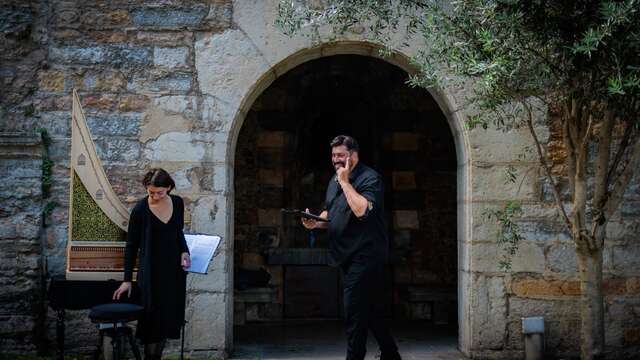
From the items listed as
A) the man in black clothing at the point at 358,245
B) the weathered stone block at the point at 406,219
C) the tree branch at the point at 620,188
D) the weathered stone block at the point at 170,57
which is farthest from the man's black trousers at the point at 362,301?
the weathered stone block at the point at 406,219

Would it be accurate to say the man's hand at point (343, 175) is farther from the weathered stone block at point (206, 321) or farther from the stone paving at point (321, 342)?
the stone paving at point (321, 342)

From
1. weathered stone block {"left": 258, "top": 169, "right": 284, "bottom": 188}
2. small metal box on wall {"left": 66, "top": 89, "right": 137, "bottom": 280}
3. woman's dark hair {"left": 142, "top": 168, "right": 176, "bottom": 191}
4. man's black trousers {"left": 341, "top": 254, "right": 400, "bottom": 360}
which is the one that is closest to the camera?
man's black trousers {"left": 341, "top": 254, "right": 400, "bottom": 360}

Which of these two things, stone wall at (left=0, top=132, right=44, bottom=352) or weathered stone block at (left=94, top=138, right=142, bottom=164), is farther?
weathered stone block at (left=94, top=138, right=142, bottom=164)

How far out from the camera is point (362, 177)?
203 inches

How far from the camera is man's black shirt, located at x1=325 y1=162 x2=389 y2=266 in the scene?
5023 millimetres

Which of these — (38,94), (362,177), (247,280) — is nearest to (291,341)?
(247,280)

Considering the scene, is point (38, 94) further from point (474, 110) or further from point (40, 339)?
point (474, 110)

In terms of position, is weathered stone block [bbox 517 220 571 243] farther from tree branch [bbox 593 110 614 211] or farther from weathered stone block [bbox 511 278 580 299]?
tree branch [bbox 593 110 614 211]

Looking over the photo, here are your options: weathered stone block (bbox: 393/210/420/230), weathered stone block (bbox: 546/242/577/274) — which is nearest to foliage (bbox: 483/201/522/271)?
weathered stone block (bbox: 546/242/577/274)

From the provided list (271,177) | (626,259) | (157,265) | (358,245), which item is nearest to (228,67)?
(157,265)

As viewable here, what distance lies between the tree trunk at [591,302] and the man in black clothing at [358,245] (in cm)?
138

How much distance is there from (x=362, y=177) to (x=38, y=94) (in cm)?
296

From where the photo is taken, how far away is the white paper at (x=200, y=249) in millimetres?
5324

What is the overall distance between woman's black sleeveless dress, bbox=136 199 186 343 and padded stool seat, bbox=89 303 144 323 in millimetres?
201
